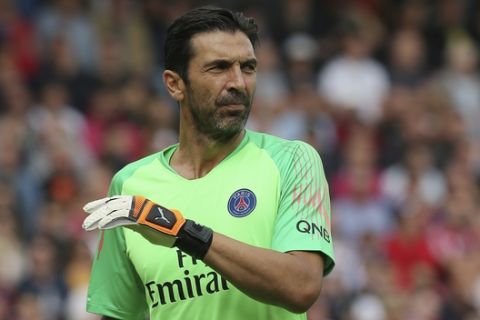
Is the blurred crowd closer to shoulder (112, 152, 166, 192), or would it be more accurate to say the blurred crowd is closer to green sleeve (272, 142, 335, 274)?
shoulder (112, 152, 166, 192)

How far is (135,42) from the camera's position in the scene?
49.9 ft

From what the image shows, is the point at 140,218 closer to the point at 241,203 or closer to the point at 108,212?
the point at 108,212

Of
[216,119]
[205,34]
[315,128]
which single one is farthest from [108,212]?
[315,128]

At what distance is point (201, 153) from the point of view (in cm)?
558

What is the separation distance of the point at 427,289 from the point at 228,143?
6.42 m

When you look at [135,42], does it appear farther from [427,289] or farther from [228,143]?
[228,143]

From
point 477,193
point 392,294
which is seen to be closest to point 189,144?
point 392,294

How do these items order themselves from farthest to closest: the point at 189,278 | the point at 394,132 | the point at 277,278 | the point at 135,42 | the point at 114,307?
the point at 135,42 < the point at 394,132 < the point at 114,307 < the point at 189,278 < the point at 277,278

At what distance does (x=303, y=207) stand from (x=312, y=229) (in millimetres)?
133

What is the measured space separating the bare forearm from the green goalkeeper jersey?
6.6 inches

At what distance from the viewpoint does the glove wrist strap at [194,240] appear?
188 inches

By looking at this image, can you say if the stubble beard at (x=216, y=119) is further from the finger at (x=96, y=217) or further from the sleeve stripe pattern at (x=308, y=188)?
the finger at (x=96, y=217)

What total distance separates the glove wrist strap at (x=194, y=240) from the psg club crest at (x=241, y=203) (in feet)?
1.48

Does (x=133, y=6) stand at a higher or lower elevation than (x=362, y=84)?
higher
